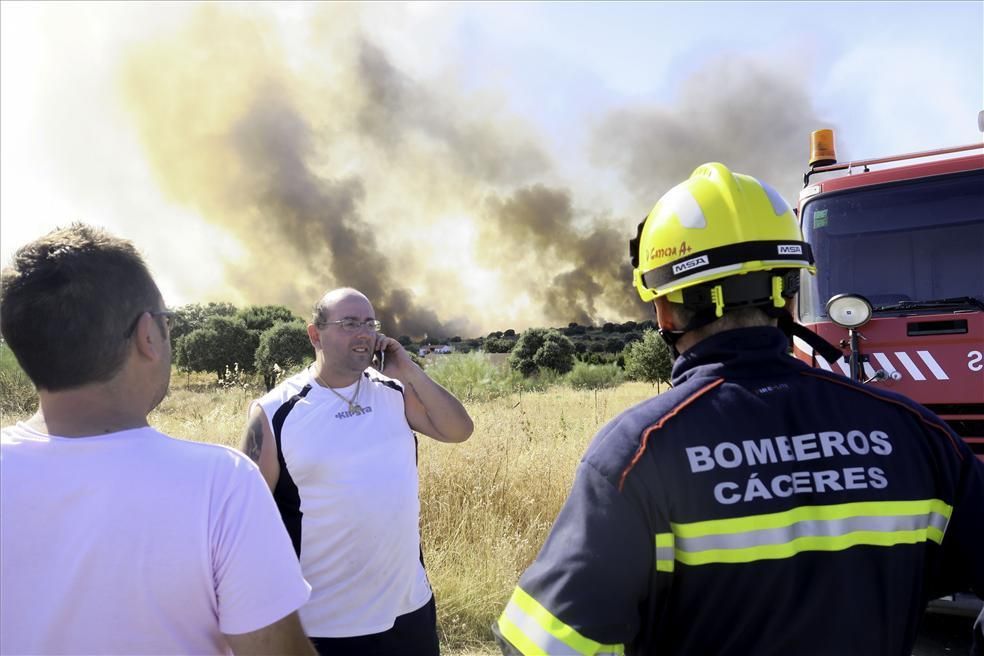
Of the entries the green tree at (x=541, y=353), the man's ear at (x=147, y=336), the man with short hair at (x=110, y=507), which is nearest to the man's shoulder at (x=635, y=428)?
the man with short hair at (x=110, y=507)

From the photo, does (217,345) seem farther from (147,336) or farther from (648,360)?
(147,336)

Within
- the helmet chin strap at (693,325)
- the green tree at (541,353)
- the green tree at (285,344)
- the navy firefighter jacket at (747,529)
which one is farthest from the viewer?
the green tree at (541,353)

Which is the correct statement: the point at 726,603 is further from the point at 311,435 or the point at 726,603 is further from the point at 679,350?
the point at 311,435

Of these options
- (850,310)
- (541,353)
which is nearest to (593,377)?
(541,353)

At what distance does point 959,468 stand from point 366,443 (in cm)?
186

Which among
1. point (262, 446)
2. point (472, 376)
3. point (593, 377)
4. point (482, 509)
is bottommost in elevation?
point (593, 377)

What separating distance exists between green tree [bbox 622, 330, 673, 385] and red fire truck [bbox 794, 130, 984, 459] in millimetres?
15343

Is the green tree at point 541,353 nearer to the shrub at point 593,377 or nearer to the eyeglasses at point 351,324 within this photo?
the shrub at point 593,377

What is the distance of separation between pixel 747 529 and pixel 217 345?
30081 millimetres

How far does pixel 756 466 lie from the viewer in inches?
47.6

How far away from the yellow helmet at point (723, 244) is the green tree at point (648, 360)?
18.6 metres

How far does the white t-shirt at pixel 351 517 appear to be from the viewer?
2.45 meters

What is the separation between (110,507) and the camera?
1.19 meters

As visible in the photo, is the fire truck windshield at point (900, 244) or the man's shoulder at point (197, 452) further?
the fire truck windshield at point (900, 244)
